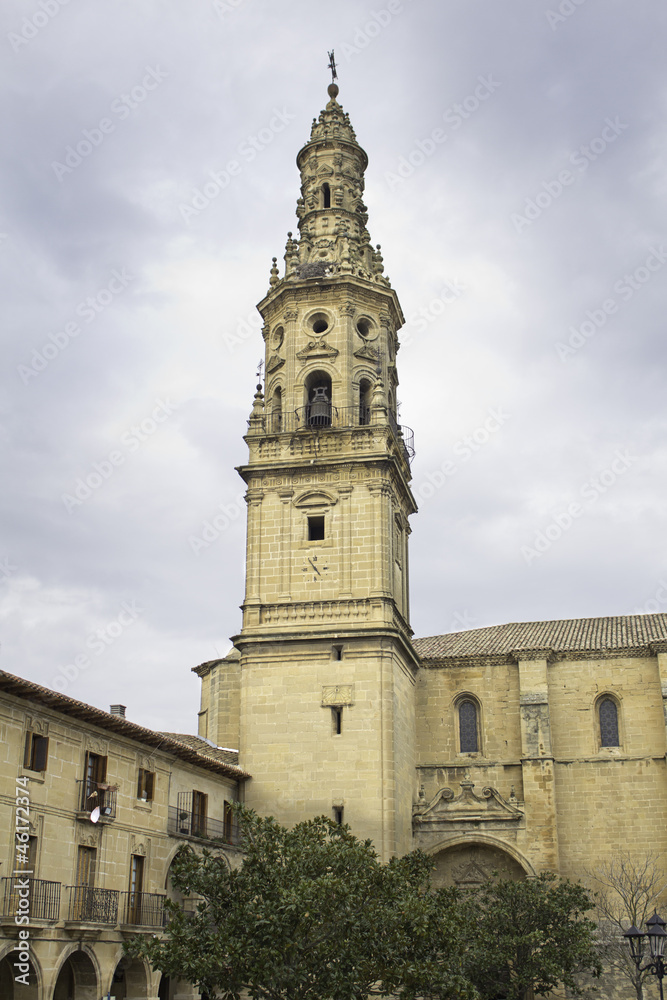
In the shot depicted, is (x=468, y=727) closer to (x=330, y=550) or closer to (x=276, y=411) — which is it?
(x=330, y=550)

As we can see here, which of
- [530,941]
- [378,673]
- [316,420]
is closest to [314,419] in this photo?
[316,420]

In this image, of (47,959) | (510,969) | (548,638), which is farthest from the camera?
(548,638)

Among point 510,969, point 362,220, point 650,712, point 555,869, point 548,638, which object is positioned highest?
point 362,220

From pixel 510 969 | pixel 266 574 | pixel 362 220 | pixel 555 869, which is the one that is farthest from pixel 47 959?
pixel 362 220

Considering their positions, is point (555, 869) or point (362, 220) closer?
point (555, 869)

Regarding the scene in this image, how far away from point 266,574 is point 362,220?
16.6 metres

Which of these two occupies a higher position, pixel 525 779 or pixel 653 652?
pixel 653 652

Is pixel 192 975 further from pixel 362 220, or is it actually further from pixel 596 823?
pixel 362 220

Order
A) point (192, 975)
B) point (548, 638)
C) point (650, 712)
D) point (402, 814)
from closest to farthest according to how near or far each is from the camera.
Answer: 1. point (192, 975)
2. point (402, 814)
3. point (650, 712)
4. point (548, 638)

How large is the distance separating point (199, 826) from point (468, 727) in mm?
12966

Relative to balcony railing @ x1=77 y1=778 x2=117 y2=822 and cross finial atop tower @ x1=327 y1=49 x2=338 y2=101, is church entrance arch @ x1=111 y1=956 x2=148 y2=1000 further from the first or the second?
cross finial atop tower @ x1=327 y1=49 x2=338 y2=101

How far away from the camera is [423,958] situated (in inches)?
874

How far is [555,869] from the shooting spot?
3638 cm

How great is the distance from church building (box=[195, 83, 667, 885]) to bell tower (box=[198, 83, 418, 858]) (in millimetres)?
71
